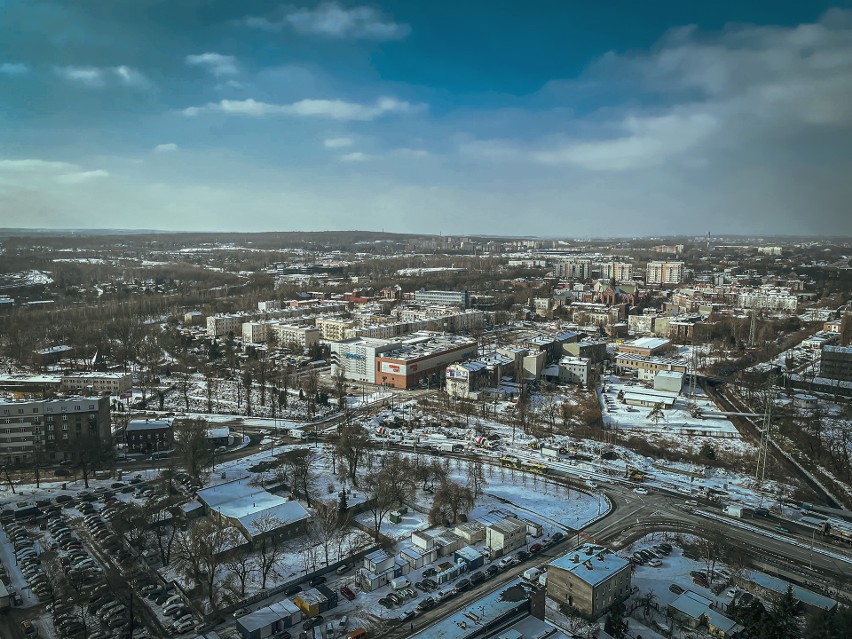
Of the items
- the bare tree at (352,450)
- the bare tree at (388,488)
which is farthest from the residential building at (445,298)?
the bare tree at (388,488)

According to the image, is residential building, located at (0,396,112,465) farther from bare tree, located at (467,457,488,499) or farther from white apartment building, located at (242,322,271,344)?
white apartment building, located at (242,322,271,344)

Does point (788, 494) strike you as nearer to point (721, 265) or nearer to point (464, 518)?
point (464, 518)

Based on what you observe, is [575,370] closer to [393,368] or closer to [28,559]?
[393,368]

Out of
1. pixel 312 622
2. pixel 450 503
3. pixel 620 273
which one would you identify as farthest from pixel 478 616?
pixel 620 273

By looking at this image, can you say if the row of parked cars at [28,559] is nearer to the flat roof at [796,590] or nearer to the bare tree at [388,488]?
the bare tree at [388,488]

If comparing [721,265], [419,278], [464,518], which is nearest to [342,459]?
[464,518]

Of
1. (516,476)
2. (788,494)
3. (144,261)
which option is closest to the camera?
(788,494)
